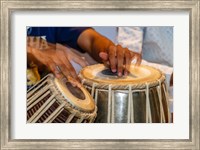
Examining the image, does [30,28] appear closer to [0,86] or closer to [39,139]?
[0,86]

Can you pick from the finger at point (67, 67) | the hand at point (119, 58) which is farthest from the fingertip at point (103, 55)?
the finger at point (67, 67)

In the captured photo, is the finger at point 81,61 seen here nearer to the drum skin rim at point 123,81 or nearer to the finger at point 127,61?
the drum skin rim at point 123,81

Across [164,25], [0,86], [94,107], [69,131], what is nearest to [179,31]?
[164,25]

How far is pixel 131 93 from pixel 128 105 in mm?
42

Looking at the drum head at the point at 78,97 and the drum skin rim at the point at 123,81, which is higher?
the drum skin rim at the point at 123,81

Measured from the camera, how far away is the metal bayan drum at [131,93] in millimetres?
1293

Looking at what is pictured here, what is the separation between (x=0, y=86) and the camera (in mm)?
1283

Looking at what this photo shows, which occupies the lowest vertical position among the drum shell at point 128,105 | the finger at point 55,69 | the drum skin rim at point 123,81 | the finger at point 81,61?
the drum shell at point 128,105

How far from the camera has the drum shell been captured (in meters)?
1.29

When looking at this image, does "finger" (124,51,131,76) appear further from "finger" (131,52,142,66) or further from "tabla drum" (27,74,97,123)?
"tabla drum" (27,74,97,123)

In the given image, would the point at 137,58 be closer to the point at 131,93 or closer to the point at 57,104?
the point at 131,93

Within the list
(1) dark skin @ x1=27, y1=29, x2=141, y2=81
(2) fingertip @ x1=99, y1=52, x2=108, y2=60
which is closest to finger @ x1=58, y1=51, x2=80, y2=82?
(1) dark skin @ x1=27, y1=29, x2=141, y2=81

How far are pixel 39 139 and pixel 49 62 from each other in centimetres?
26

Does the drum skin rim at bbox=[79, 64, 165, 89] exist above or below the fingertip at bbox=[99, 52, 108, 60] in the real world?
below
